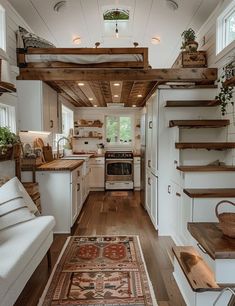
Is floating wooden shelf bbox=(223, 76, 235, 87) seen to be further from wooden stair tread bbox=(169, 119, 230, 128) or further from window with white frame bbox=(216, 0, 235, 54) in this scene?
window with white frame bbox=(216, 0, 235, 54)

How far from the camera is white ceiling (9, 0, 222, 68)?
3.70 meters

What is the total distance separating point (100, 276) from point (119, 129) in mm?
5588

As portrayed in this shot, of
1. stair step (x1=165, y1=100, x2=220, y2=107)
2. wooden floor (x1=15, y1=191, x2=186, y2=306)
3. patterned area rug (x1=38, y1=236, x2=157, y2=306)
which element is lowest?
wooden floor (x1=15, y1=191, x2=186, y2=306)

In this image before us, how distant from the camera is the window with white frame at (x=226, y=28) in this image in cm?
324

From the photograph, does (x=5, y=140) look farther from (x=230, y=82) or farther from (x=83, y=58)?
(x=230, y=82)

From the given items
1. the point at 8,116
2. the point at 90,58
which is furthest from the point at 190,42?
the point at 8,116

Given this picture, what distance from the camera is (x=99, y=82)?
13.3 feet

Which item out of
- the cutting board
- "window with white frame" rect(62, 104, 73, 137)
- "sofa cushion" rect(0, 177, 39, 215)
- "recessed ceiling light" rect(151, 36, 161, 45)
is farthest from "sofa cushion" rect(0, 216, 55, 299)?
"window with white frame" rect(62, 104, 73, 137)

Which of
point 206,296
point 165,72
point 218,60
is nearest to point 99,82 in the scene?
point 165,72

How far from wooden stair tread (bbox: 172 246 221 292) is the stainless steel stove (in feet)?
14.7

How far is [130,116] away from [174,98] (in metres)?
4.05

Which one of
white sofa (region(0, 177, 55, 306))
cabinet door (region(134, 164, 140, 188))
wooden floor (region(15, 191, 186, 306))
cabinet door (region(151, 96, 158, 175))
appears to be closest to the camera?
white sofa (region(0, 177, 55, 306))

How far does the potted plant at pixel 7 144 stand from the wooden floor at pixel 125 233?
1.23 m

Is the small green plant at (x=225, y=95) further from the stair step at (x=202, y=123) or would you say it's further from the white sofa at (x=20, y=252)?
the white sofa at (x=20, y=252)
